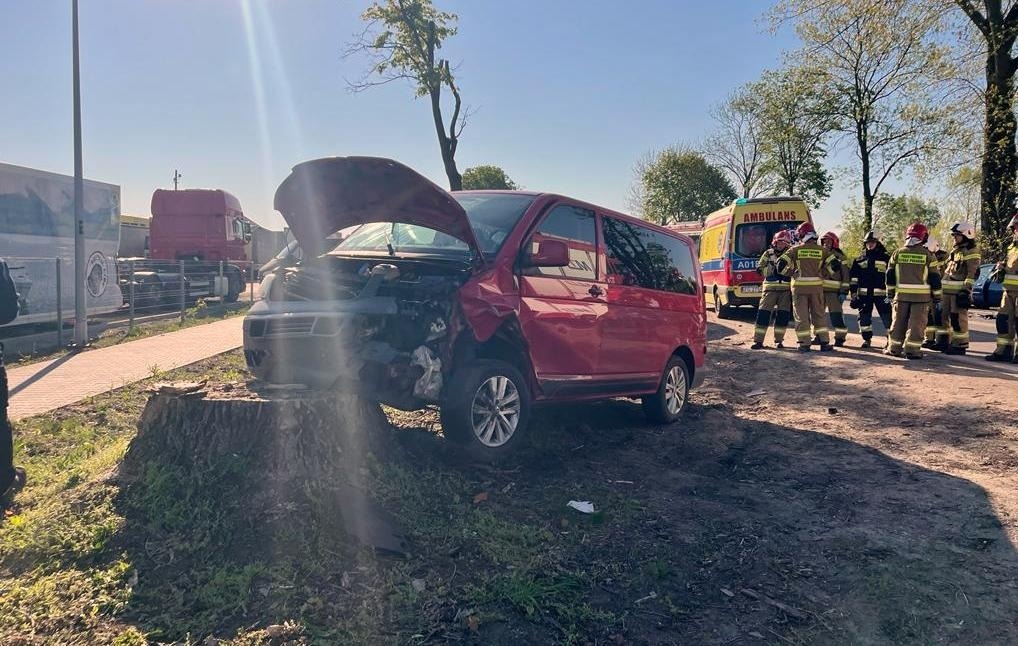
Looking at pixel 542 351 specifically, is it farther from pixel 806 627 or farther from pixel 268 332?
pixel 806 627

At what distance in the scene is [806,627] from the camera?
281 centimetres

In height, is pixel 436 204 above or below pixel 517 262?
above

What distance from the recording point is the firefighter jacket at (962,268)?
391 inches

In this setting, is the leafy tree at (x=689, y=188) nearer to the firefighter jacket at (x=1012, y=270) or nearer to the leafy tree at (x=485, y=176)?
the leafy tree at (x=485, y=176)

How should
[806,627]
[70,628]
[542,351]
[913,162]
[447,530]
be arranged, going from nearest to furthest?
1. [70,628]
2. [806,627]
3. [447,530]
4. [542,351]
5. [913,162]

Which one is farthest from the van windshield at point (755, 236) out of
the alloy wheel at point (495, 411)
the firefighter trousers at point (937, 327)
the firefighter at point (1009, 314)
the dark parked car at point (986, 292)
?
the alloy wheel at point (495, 411)

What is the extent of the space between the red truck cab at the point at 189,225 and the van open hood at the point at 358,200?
1680 cm

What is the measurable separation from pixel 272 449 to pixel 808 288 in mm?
9271

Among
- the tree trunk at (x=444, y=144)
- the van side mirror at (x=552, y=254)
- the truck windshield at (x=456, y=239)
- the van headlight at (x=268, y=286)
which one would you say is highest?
the tree trunk at (x=444, y=144)

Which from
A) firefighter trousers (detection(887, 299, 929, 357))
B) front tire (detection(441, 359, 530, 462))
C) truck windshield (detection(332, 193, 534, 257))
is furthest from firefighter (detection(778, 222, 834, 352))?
front tire (detection(441, 359, 530, 462))

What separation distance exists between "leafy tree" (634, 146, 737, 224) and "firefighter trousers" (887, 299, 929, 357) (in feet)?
114

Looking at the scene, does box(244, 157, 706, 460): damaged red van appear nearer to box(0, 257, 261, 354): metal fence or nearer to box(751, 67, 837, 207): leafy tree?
box(0, 257, 261, 354): metal fence

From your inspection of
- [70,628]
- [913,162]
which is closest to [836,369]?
[70,628]

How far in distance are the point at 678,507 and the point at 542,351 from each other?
143cm
